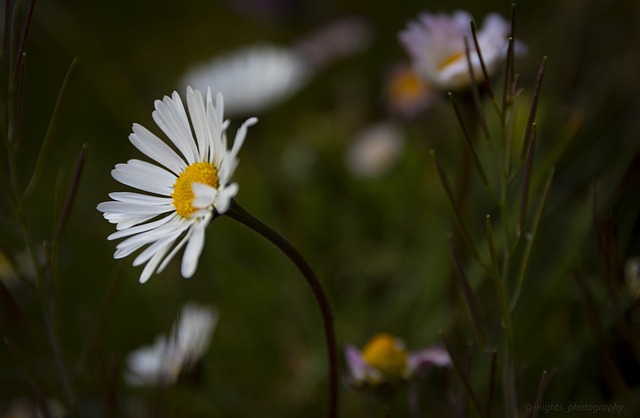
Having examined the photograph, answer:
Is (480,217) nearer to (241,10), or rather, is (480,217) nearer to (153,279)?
(153,279)

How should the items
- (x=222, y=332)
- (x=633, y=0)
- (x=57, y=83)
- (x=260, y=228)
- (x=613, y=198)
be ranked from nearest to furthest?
1. (x=260, y=228)
2. (x=613, y=198)
3. (x=222, y=332)
4. (x=633, y=0)
5. (x=57, y=83)

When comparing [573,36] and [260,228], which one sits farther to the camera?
[573,36]

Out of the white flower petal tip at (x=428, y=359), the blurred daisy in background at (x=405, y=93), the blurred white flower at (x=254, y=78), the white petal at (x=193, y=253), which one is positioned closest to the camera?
the white petal at (x=193, y=253)

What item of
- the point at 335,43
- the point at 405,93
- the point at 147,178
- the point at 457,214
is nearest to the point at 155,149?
the point at 147,178

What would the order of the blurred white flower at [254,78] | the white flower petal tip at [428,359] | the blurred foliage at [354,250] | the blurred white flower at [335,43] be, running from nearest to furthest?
the white flower petal tip at [428,359] < the blurred foliage at [354,250] < the blurred white flower at [254,78] < the blurred white flower at [335,43]

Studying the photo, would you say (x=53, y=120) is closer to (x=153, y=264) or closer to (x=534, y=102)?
(x=153, y=264)

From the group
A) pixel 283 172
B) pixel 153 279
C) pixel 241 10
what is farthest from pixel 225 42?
pixel 153 279

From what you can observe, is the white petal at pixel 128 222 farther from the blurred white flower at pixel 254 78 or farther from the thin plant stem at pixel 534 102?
the blurred white flower at pixel 254 78

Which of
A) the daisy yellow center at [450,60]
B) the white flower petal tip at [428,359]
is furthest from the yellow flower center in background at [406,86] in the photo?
the white flower petal tip at [428,359]
